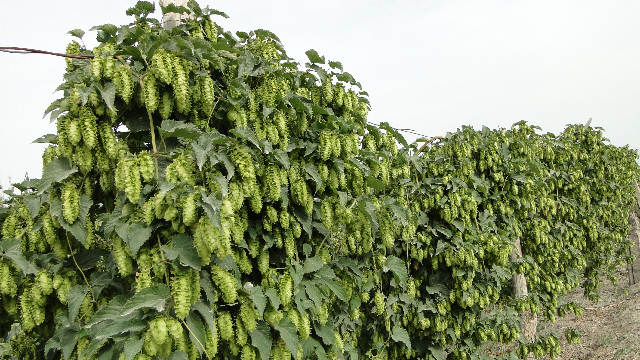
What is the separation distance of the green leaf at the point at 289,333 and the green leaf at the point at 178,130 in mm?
919

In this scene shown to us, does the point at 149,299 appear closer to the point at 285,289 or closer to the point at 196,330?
the point at 196,330

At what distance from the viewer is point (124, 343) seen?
142 cm

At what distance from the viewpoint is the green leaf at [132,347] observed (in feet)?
4.46

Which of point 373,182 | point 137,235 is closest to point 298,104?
point 373,182

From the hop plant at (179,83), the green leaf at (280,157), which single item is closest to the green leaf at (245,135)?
the green leaf at (280,157)

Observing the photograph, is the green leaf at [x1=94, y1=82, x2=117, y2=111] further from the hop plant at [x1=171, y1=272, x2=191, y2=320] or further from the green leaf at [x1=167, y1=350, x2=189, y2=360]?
the green leaf at [x1=167, y1=350, x2=189, y2=360]

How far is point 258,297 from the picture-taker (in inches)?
71.4

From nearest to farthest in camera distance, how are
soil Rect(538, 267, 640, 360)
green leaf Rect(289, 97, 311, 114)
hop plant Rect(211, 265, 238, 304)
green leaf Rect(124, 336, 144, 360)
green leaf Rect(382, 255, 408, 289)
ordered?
green leaf Rect(124, 336, 144, 360)
hop plant Rect(211, 265, 238, 304)
green leaf Rect(289, 97, 311, 114)
green leaf Rect(382, 255, 408, 289)
soil Rect(538, 267, 640, 360)

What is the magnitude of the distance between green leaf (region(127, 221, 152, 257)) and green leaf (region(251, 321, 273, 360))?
2.16ft

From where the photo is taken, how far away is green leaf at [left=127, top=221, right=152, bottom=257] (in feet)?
4.77

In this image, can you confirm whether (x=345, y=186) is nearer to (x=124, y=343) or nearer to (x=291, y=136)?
(x=291, y=136)

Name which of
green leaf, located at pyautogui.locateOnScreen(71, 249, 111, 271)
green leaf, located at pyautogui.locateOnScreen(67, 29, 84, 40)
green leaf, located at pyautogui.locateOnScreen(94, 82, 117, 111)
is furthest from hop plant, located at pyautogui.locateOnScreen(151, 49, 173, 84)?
green leaf, located at pyautogui.locateOnScreen(71, 249, 111, 271)

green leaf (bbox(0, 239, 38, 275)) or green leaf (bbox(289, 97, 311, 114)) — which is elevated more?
green leaf (bbox(289, 97, 311, 114))

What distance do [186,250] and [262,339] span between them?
23.9 inches
